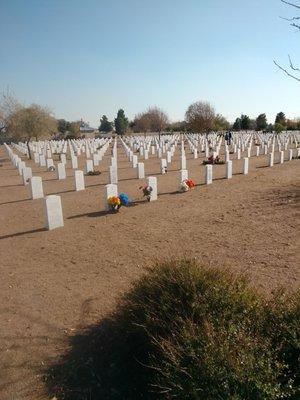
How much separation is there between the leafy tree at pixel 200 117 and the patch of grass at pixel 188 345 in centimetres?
4251

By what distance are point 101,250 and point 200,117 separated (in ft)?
136

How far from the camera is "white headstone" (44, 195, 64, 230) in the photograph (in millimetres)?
8234

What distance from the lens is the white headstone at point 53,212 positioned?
8234 mm

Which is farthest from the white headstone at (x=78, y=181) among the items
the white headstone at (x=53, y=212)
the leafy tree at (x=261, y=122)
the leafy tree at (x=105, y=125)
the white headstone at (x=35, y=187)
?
the leafy tree at (x=105, y=125)

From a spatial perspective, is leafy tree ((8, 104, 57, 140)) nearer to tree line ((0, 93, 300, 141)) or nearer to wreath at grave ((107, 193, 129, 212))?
tree line ((0, 93, 300, 141))

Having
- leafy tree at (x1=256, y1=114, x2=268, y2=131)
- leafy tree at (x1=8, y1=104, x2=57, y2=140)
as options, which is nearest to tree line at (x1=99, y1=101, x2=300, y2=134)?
leafy tree at (x1=256, y1=114, x2=268, y2=131)

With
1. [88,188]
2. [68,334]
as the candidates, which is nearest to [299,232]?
[68,334]

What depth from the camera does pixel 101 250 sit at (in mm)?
6898

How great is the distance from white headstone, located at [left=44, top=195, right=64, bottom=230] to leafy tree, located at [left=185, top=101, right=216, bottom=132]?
3841 centimetres

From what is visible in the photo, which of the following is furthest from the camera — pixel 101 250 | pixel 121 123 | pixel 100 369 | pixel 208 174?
pixel 121 123

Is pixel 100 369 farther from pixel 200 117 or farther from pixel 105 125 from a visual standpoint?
pixel 105 125

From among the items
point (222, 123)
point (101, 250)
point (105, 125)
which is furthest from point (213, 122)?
point (105, 125)

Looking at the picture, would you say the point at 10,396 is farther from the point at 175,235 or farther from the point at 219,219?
the point at 219,219

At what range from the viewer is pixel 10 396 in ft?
10.6
